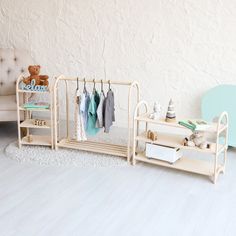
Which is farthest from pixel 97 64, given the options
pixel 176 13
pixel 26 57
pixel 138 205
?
pixel 138 205

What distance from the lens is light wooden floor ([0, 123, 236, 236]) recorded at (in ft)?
7.02

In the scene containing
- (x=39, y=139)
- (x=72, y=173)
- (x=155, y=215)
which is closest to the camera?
(x=155, y=215)

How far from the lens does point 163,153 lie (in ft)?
9.71

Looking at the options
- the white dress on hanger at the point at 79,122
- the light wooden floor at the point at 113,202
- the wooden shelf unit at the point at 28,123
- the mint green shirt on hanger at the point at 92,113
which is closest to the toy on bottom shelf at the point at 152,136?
the light wooden floor at the point at 113,202

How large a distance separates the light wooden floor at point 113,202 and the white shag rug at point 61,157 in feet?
0.33

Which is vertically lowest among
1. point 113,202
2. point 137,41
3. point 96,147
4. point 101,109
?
point 113,202

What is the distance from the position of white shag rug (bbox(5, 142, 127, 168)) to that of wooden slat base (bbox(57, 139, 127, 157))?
0.15 ft

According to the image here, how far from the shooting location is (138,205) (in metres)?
2.41

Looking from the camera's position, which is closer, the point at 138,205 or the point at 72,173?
the point at 138,205

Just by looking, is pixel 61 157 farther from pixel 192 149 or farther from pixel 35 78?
pixel 192 149

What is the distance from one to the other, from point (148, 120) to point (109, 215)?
98 centimetres

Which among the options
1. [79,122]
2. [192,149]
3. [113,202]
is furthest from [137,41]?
[113,202]

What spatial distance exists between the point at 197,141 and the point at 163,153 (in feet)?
0.96

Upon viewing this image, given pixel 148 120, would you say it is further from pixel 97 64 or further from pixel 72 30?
pixel 72 30
